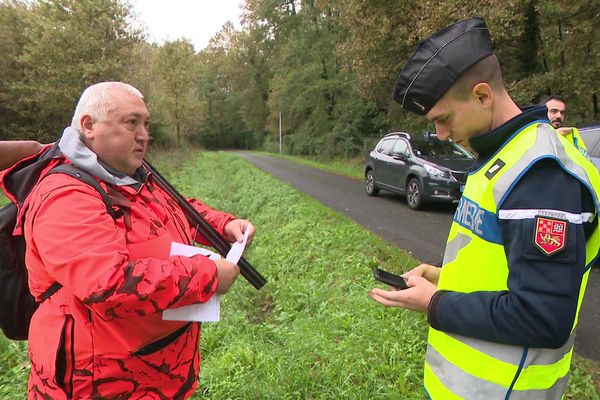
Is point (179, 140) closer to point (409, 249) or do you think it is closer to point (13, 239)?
point (409, 249)

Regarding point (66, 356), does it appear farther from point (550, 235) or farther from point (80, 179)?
point (550, 235)

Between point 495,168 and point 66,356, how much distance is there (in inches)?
65.5

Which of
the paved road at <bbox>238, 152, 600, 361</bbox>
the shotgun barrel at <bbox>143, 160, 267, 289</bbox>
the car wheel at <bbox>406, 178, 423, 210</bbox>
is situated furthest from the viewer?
the car wheel at <bbox>406, 178, 423, 210</bbox>

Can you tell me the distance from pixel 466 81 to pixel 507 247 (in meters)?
0.56

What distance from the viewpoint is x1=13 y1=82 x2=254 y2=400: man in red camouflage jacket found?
1.31 metres

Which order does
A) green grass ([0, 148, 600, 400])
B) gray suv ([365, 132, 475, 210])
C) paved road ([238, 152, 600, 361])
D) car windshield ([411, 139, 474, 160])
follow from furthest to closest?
car windshield ([411, 139, 474, 160])
gray suv ([365, 132, 475, 210])
paved road ([238, 152, 600, 361])
green grass ([0, 148, 600, 400])

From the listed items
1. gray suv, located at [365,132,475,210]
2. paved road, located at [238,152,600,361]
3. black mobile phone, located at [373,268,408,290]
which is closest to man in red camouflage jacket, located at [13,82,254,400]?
black mobile phone, located at [373,268,408,290]

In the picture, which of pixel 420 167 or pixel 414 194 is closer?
pixel 420 167

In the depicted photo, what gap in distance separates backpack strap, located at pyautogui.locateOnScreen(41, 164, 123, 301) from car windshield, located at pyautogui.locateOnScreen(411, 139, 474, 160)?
28.3 ft

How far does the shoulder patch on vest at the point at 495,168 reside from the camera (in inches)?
48.0

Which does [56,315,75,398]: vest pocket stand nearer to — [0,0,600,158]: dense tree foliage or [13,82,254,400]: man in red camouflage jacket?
[13,82,254,400]: man in red camouflage jacket

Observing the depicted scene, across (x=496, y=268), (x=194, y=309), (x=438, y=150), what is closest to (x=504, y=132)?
(x=496, y=268)

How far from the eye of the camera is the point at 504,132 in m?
1.27

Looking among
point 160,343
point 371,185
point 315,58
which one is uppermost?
point 315,58
